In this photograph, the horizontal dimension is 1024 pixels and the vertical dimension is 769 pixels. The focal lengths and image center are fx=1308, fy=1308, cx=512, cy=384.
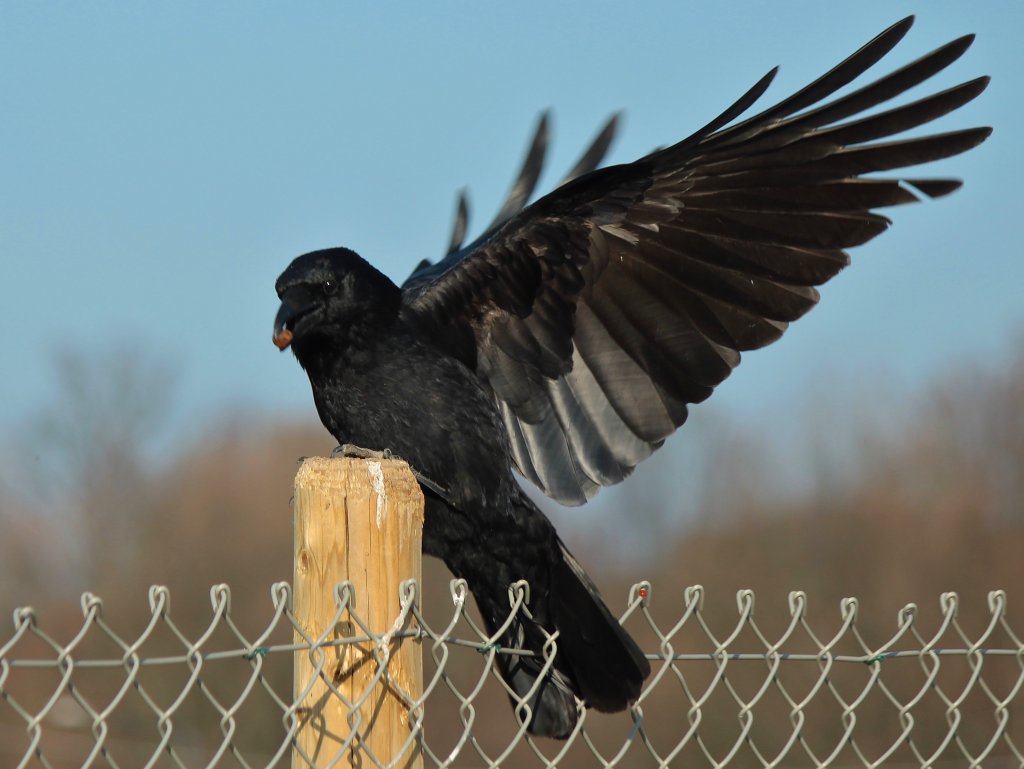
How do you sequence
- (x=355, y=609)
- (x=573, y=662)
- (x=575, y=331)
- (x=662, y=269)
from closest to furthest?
(x=355, y=609) < (x=573, y=662) < (x=662, y=269) < (x=575, y=331)

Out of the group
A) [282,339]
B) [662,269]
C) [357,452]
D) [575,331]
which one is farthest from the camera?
[575,331]

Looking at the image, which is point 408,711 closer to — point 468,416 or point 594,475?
point 468,416

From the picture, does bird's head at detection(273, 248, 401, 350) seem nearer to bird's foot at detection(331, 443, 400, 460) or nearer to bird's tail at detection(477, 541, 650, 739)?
bird's foot at detection(331, 443, 400, 460)

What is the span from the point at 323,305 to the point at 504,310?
687mm

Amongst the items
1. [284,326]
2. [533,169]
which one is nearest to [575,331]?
[284,326]

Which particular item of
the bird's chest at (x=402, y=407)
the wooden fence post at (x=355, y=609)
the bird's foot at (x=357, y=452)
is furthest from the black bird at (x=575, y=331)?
the wooden fence post at (x=355, y=609)

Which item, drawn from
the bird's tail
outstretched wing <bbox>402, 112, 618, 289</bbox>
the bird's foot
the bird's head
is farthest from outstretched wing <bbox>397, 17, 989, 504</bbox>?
outstretched wing <bbox>402, 112, 618, 289</bbox>

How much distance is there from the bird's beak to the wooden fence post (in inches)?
68.7

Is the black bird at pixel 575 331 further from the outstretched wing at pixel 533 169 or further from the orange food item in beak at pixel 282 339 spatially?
the outstretched wing at pixel 533 169

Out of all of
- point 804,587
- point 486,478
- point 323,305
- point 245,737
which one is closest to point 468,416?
point 486,478

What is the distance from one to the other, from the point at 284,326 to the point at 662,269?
1334 millimetres

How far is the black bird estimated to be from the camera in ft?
13.4

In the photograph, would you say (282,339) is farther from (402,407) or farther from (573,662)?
(573,662)

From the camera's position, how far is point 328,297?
449 centimetres
